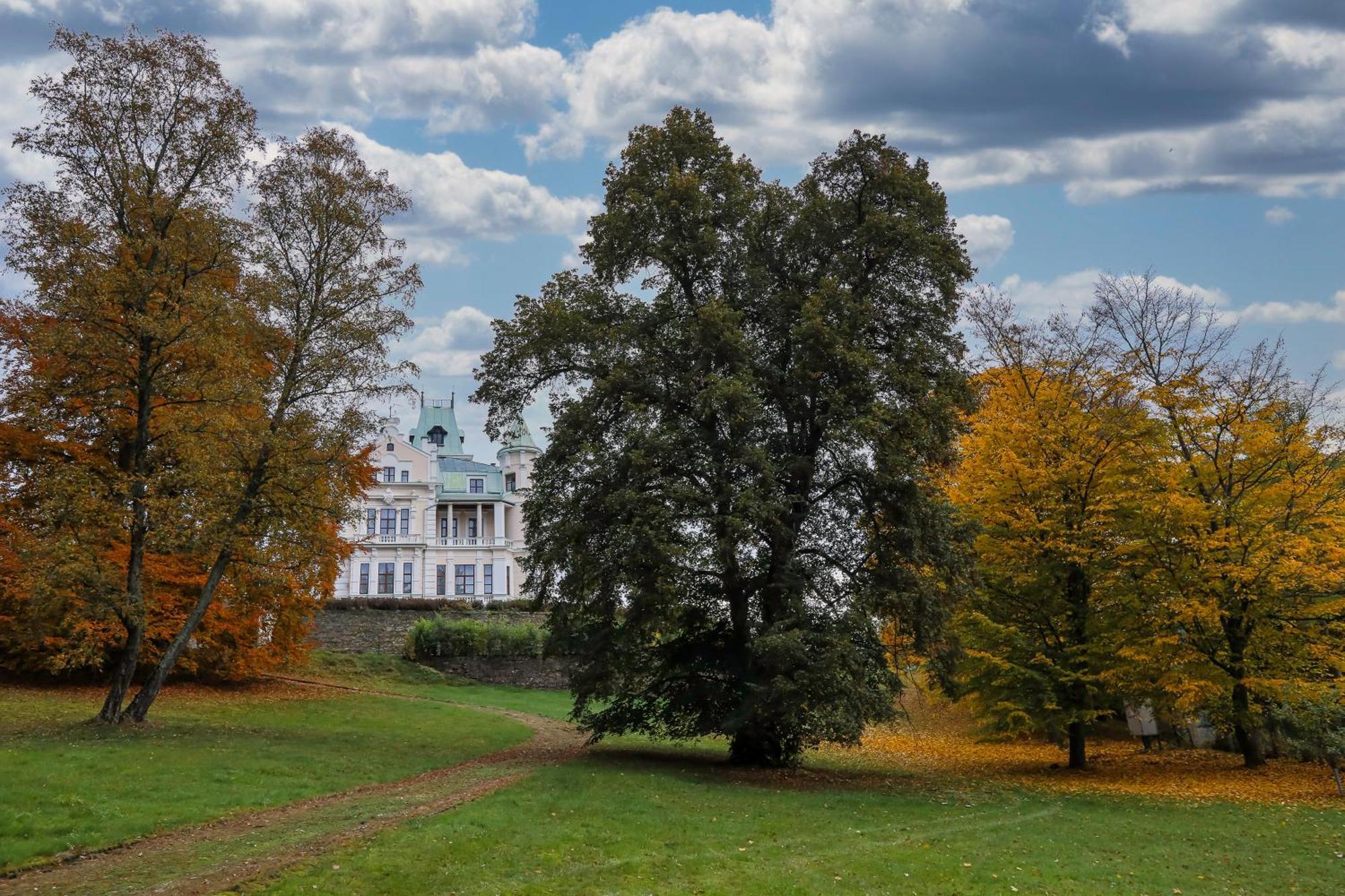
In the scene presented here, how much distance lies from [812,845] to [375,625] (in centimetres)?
3675

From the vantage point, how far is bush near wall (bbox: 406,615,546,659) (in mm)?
42344

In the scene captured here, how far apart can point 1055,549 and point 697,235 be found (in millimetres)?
11036

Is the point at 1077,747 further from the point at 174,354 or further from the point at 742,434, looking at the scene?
the point at 174,354

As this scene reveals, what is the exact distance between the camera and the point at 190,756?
17359 millimetres

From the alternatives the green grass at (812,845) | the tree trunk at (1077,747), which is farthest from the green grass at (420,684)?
the green grass at (812,845)

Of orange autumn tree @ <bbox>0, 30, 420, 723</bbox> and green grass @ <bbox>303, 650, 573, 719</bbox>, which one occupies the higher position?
orange autumn tree @ <bbox>0, 30, 420, 723</bbox>

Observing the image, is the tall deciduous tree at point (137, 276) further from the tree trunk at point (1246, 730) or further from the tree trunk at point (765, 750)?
the tree trunk at point (1246, 730)

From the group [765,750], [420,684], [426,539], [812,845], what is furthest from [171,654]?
[426,539]

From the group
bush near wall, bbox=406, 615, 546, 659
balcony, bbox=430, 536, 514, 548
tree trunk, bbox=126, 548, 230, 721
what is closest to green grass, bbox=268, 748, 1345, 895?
tree trunk, bbox=126, 548, 230, 721

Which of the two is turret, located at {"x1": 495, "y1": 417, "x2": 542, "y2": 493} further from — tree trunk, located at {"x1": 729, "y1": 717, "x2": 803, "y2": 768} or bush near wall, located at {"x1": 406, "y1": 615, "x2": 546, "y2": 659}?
tree trunk, located at {"x1": 729, "y1": 717, "x2": 803, "y2": 768}

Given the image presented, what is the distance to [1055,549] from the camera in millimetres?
22469

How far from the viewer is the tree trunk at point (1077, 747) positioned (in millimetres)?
23156

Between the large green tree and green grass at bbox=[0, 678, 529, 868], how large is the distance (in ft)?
17.2

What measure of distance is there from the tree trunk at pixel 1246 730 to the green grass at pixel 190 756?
17.5 m
